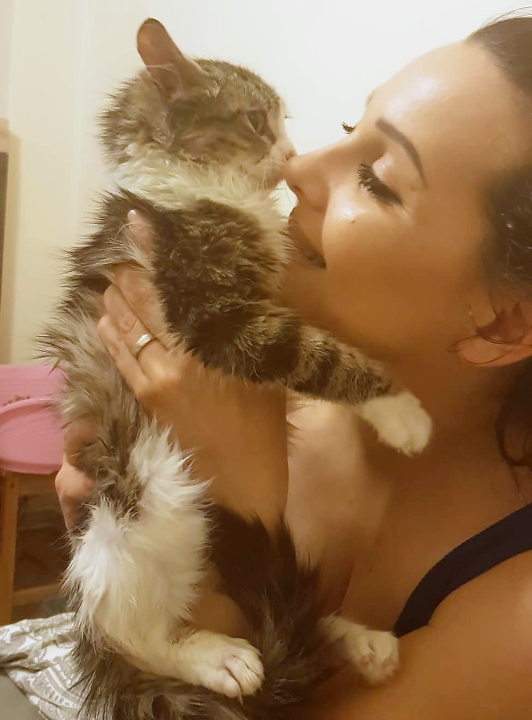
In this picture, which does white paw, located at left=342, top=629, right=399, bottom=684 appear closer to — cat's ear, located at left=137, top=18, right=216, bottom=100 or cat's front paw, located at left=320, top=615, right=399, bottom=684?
cat's front paw, located at left=320, top=615, right=399, bottom=684

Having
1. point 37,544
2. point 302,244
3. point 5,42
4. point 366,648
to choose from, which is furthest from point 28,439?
point 5,42

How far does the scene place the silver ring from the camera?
105cm

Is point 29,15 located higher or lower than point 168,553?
higher

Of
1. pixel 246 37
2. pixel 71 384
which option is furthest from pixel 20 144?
pixel 71 384

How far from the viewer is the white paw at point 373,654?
0.92 m

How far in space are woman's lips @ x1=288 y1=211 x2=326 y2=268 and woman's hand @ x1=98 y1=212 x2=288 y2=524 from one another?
216 mm

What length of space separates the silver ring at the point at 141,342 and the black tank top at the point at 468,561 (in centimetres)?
55

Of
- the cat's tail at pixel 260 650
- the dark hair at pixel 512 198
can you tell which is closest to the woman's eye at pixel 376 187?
the dark hair at pixel 512 198

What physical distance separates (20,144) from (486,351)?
8.97 feet

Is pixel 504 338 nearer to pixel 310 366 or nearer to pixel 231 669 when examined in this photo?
pixel 310 366

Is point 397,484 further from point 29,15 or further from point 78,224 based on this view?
point 29,15

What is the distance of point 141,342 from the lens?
41.5 inches

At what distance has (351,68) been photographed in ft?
5.63

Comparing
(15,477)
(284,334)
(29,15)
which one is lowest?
(15,477)
